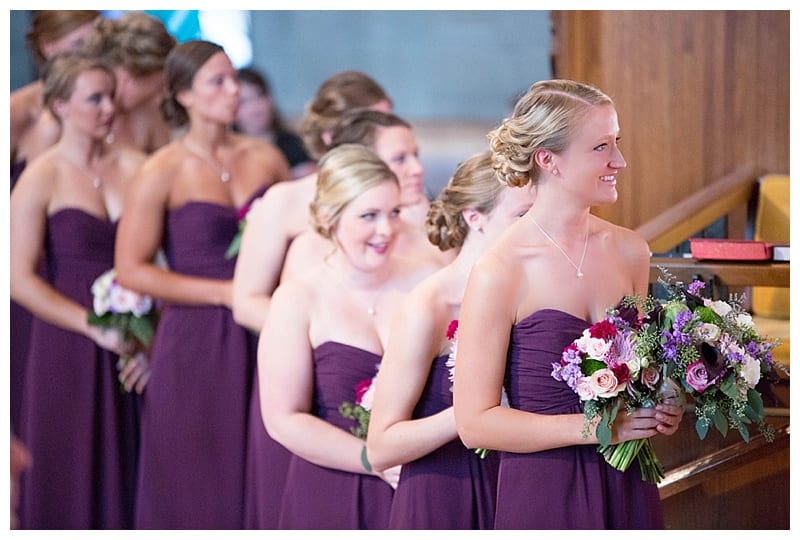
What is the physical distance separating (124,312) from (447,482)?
1.81 m

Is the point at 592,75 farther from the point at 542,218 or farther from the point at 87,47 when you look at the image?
the point at 87,47

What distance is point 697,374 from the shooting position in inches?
95.4

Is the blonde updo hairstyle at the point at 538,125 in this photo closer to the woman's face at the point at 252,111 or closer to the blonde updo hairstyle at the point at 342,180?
the blonde updo hairstyle at the point at 342,180

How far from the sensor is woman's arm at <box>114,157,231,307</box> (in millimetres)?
4270

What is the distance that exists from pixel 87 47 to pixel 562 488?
252cm

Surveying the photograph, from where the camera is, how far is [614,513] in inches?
105

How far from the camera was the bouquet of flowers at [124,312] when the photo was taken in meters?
4.30

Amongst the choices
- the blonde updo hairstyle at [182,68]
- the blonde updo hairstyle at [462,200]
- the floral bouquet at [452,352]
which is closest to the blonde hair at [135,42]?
the blonde updo hairstyle at [182,68]

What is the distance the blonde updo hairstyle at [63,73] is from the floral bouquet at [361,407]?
1.73 metres

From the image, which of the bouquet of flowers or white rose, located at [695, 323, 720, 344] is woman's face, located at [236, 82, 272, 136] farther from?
white rose, located at [695, 323, 720, 344]

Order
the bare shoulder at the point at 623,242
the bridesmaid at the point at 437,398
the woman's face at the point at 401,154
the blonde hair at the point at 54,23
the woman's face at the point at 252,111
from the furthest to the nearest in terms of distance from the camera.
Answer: the woman's face at the point at 252,111
the blonde hair at the point at 54,23
the woman's face at the point at 401,154
the bridesmaid at the point at 437,398
the bare shoulder at the point at 623,242

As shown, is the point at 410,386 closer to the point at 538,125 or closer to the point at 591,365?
the point at 591,365

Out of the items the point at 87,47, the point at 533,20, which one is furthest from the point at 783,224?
the point at 533,20
